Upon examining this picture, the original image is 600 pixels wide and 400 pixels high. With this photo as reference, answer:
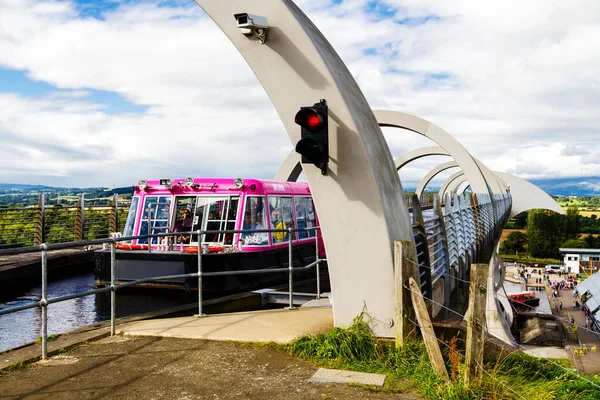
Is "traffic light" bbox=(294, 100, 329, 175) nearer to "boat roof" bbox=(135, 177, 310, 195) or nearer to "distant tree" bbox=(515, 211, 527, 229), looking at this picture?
"boat roof" bbox=(135, 177, 310, 195)

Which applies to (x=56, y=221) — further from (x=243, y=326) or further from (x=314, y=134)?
(x=314, y=134)

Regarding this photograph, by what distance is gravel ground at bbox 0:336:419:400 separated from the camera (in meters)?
Answer: 5.13

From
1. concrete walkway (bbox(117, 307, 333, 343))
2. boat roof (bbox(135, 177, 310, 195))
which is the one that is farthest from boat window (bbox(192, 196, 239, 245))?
concrete walkway (bbox(117, 307, 333, 343))

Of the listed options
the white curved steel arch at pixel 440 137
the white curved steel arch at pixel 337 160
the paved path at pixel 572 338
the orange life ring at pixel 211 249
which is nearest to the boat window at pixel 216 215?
the orange life ring at pixel 211 249

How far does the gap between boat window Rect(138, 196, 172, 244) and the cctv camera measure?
8.92m

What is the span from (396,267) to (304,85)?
2.30 m

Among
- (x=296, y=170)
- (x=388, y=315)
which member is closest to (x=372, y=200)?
(x=388, y=315)

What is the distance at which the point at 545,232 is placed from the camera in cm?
14238

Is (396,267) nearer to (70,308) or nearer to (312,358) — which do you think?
(312,358)

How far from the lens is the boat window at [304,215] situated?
54.0 feet

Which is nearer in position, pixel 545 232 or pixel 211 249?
pixel 211 249

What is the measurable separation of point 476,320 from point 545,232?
150 meters

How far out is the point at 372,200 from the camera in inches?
260

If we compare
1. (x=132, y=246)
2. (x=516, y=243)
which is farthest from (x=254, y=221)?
(x=516, y=243)
